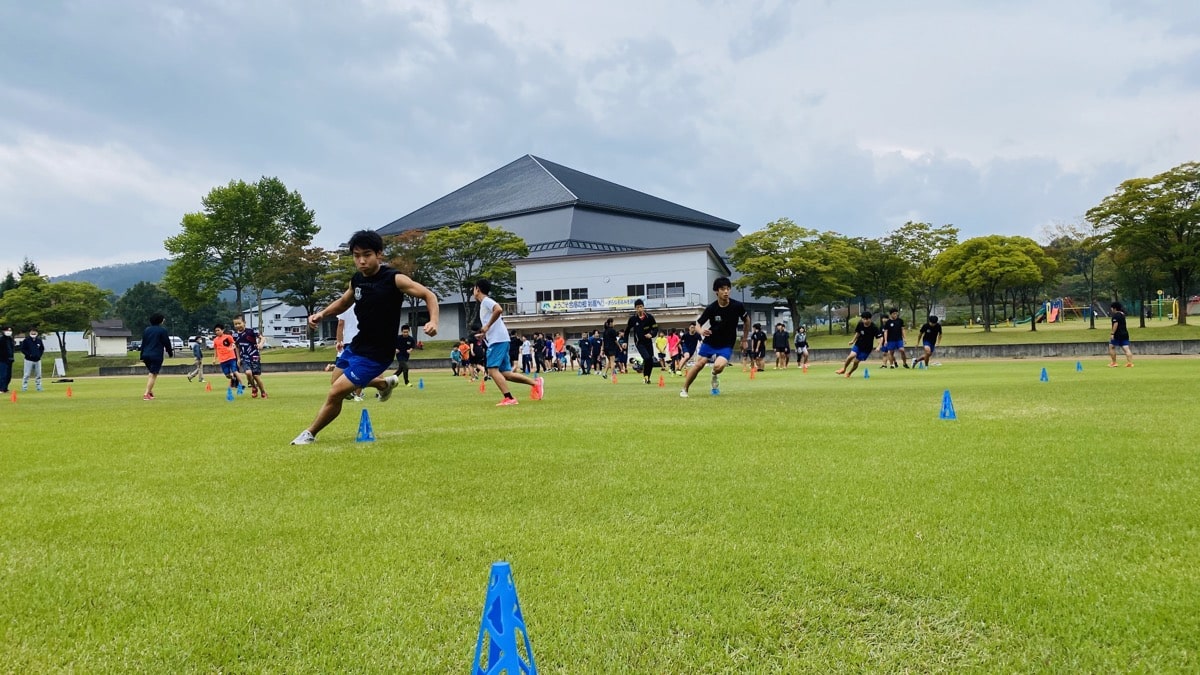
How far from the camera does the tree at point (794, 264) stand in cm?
5119

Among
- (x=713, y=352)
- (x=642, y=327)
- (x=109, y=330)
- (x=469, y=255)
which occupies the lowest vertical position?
(x=713, y=352)

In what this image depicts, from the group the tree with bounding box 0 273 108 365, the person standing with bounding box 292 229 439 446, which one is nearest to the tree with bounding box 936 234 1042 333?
the person standing with bounding box 292 229 439 446

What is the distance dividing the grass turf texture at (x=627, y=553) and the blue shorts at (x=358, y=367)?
2.28 feet

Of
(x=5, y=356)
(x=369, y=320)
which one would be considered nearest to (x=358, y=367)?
(x=369, y=320)

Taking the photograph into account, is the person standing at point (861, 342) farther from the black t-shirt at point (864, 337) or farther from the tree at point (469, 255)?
the tree at point (469, 255)

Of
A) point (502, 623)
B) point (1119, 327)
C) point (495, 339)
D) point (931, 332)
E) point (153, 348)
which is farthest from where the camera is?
point (931, 332)

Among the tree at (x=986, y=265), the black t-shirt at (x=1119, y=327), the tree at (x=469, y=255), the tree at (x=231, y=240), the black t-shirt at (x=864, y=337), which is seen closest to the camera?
the black t-shirt at (x=864, y=337)

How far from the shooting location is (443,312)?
215ft

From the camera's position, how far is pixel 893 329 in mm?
21953

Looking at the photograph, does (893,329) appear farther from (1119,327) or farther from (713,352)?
(713,352)

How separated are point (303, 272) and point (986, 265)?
52958 mm

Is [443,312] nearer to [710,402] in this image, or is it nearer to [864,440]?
[710,402]

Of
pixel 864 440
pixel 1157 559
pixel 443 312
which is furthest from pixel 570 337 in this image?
pixel 1157 559

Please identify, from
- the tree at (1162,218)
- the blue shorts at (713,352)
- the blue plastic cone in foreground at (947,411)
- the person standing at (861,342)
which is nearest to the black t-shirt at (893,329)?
the person standing at (861,342)
